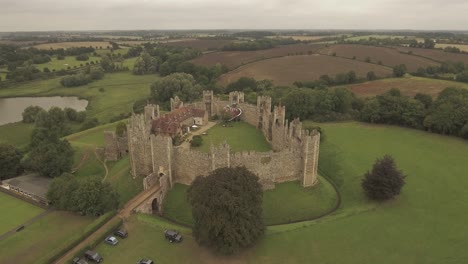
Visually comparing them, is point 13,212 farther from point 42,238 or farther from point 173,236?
point 173,236

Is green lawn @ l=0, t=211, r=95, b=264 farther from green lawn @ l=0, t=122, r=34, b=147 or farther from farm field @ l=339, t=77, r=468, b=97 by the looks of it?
farm field @ l=339, t=77, r=468, b=97

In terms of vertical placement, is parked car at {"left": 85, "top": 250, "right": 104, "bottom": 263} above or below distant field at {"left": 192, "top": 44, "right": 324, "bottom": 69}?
below

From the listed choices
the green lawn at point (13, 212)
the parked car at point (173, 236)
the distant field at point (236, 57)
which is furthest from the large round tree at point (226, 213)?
the distant field at point (236, 57)

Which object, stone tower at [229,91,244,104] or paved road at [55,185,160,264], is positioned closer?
paved road at [55,185,160,264]

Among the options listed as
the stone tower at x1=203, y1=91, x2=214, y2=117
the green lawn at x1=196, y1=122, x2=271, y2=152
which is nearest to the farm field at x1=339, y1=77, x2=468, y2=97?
the stone tower at x1=203, y1=91, x2=214, y2=117

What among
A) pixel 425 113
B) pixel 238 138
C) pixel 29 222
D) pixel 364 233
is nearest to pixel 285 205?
pixel 364 233

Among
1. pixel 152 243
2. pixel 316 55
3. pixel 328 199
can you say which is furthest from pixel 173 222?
pixel 316 55

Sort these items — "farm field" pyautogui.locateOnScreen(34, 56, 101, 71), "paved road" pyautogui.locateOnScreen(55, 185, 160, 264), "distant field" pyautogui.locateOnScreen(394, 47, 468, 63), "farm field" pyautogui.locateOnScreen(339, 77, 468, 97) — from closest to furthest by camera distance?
"paved road" pyautogui.locateOnScreen(55, 185, 160, 264), "farm field" pyautogui.locateOnScreen(339, 77, 468, 97), "distant field" pyautogui.locateOnScreen(394, 47, 468, 63), "farm field" pyautogui.locateOnScreen(34, 56, 101, 71)
